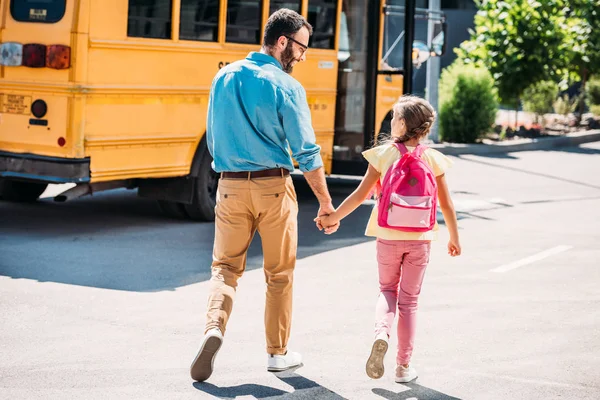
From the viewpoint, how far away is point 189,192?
10.4 metres

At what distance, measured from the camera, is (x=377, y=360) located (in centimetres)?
530

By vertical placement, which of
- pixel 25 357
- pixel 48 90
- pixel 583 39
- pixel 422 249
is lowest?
pixel 25 357

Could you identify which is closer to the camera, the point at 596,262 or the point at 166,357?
the point at 166,357

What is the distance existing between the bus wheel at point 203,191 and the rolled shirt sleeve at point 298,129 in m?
4.96

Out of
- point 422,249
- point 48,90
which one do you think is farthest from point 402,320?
point 48,90

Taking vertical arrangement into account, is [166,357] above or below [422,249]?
below

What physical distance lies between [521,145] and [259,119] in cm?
1532

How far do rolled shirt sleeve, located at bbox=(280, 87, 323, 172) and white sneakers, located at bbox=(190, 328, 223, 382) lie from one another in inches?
34.9

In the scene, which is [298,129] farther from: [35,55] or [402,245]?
[35,55]

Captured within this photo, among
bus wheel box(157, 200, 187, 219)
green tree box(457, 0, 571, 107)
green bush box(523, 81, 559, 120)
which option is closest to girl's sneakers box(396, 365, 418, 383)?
bus wheel box(157, 200, 187, 219)

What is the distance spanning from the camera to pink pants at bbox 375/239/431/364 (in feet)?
18.1

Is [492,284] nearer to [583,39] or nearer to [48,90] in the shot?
[48,90]

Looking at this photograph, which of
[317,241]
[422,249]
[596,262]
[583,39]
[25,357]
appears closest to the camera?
[422,249]

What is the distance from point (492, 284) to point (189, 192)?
3278 millimetres
